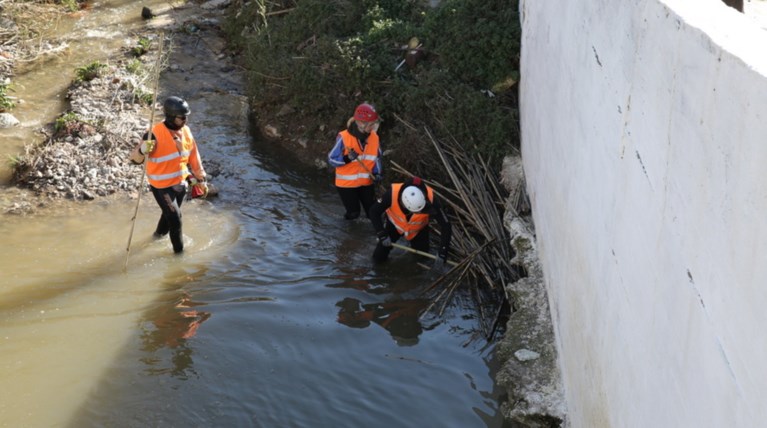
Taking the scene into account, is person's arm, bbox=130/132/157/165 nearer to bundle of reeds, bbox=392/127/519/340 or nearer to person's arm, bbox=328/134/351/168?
person's arm, bbox=328/134/351/168

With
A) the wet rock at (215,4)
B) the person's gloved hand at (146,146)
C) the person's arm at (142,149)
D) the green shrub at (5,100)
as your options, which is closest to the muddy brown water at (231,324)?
the green shrub at (5,100)

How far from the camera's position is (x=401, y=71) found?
10.4 meters

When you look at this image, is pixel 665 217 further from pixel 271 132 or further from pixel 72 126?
pixel 72 126

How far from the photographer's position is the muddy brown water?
20.0 ft

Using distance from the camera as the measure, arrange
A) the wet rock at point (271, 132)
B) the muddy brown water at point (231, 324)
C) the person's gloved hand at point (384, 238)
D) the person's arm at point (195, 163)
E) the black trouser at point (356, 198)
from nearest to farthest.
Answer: the muddy brown water at point (231, 324), the person's gloved hand at point (384, 238), the person's arm at point (195, 163), the black trouser at point (356, 198), the wet rock at point (271, 132)

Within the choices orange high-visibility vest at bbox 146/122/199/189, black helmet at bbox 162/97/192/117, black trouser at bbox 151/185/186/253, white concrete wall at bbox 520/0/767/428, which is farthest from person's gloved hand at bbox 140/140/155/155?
white concrete wall at bbox 520/0/767/428

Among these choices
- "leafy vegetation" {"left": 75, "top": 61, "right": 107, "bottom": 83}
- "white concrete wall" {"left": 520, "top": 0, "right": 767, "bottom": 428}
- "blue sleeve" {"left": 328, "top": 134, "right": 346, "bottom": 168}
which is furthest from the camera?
"leafy vegetation" {"left": 75, "top": 61, "right": 107, "bottom": 83}

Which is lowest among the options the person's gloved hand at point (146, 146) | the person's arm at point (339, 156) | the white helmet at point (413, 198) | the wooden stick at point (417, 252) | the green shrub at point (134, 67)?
the wooden stick at point (417, 252)

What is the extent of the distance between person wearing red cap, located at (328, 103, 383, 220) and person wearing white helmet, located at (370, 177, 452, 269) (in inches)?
26.6

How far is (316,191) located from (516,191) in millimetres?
2877

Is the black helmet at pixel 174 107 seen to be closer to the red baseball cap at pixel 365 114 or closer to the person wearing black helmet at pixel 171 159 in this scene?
the person wearing black helmet at pixel 171 159

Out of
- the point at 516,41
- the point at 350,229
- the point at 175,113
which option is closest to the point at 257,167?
the point at 350,229

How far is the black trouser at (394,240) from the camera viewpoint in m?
8.30

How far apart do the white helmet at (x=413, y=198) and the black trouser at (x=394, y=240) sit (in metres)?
0.56
